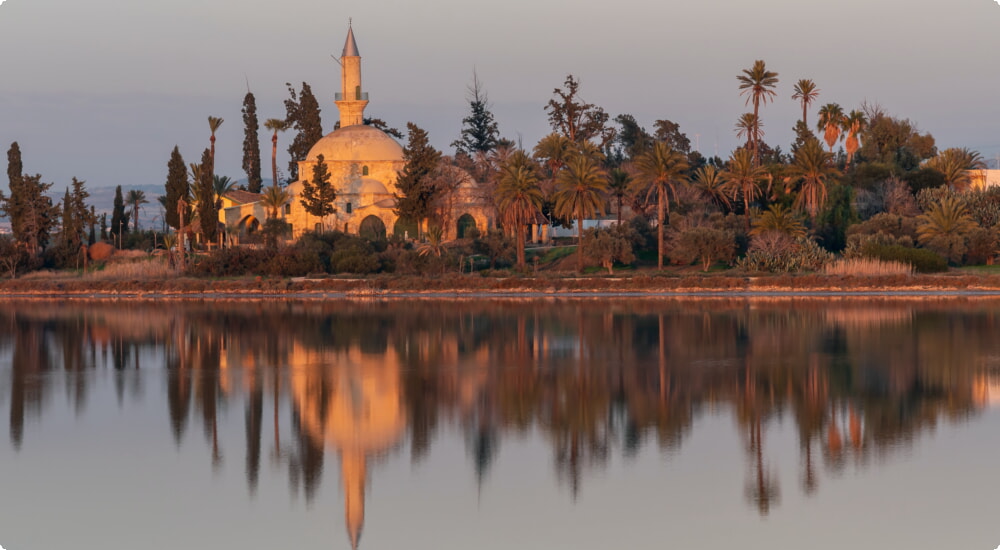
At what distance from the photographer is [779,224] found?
56.4m

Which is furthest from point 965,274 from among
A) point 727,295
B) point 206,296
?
point 206,296

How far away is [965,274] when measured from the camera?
51.3 m

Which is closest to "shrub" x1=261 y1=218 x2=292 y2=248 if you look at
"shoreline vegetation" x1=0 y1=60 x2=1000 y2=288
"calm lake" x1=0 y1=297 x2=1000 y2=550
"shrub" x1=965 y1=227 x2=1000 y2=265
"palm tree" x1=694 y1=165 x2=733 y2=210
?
"shoreline vegetation" x1=0 y1=60 x2=1000 y2=288

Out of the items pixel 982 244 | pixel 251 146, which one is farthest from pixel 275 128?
Answer: pixel 982 244

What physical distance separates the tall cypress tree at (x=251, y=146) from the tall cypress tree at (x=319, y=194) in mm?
16665

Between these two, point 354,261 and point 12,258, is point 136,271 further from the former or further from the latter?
point 354,261

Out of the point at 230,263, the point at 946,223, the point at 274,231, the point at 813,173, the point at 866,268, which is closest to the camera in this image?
the point at 866,268

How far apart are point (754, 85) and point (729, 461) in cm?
5789

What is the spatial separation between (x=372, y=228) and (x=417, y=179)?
4.40 meters

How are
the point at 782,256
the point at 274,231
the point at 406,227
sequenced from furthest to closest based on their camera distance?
the point at 406,227 < the point at 274,231 < the point at 782,256

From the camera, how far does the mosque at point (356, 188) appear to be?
67875mm

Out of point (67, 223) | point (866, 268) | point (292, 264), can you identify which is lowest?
point (866, 268)

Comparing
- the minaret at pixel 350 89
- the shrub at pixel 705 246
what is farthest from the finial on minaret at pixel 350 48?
the shrub at pixel 705 246

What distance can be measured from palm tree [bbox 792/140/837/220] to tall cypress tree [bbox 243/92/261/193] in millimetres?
39028
